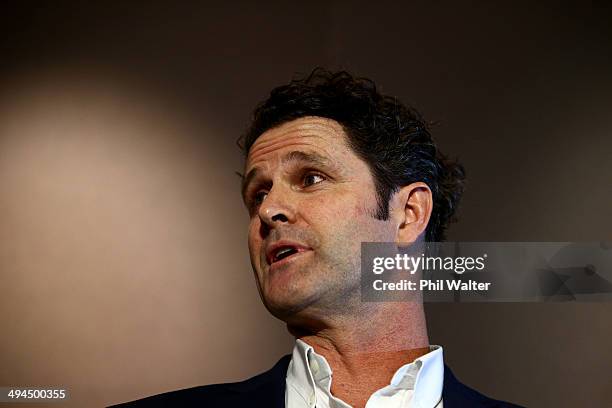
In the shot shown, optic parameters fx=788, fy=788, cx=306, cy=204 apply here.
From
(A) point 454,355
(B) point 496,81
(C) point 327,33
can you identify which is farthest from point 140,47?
(A) point 454,355

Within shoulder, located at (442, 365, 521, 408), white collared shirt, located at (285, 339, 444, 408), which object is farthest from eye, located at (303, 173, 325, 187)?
shoulder, located at (442, 365, 521, 408)

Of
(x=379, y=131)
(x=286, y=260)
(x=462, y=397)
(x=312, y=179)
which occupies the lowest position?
(x=462, y=397)

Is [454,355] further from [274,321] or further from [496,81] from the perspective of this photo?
[496,81]

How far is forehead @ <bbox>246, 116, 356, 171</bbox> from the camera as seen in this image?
116 cm

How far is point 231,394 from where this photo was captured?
3.82 ft

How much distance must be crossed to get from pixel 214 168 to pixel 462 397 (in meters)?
0.52

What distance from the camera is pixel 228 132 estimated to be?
4.25 feet

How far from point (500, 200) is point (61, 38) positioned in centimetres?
73

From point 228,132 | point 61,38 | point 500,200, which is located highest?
point 61,38

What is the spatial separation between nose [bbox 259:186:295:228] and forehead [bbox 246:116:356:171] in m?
0.07

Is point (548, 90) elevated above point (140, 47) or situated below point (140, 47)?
below

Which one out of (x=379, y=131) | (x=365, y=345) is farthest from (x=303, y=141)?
(x=365, y=345)

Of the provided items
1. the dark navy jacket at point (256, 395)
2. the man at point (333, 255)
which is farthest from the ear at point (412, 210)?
the dark navy jacket at point (256, 395)

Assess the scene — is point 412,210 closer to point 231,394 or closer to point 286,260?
point 286,260
